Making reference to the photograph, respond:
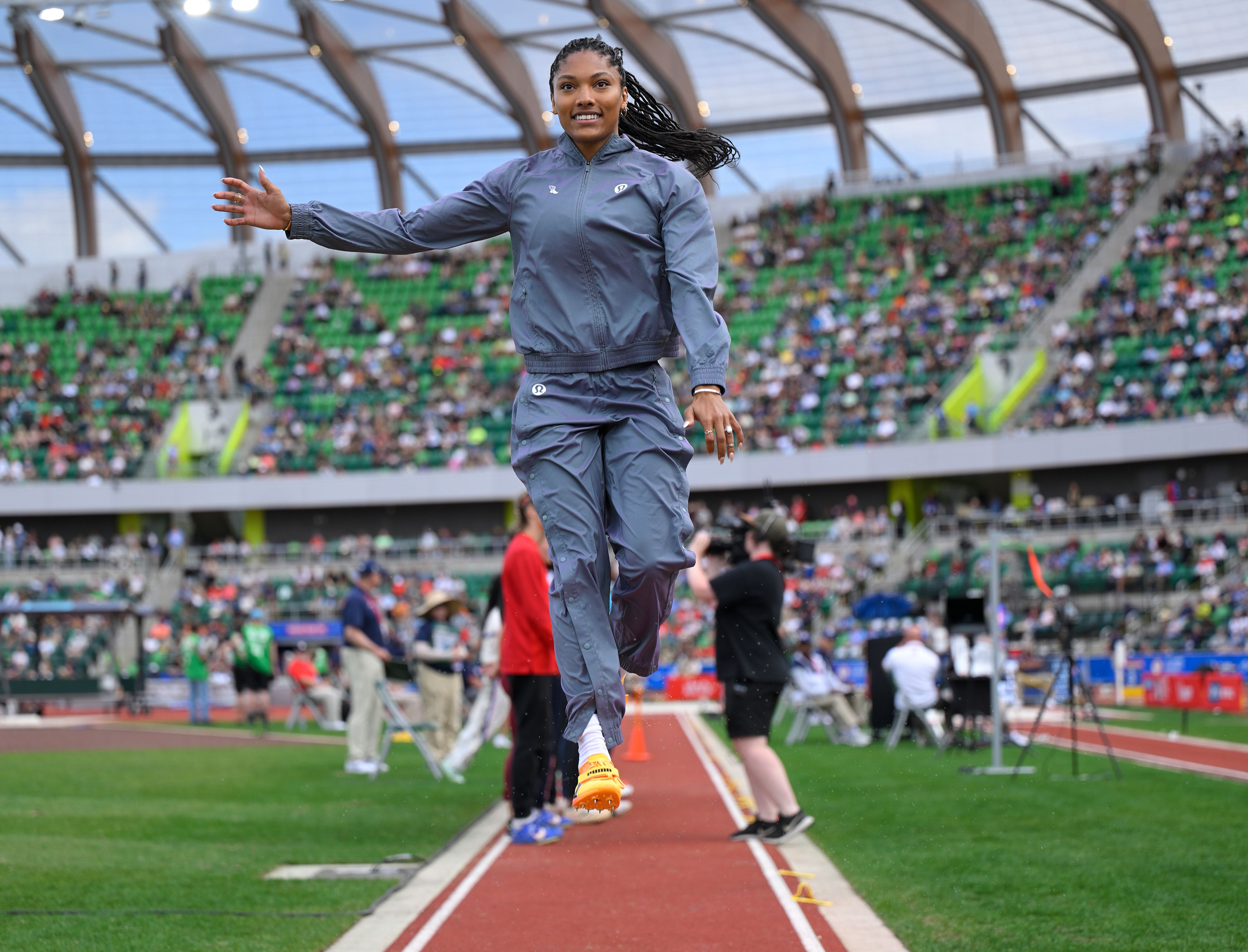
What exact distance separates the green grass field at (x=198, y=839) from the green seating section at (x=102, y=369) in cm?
2901

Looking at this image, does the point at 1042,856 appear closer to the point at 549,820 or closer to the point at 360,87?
the point at 549,820

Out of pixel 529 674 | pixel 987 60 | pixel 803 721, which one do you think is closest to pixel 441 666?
pixel 803 721

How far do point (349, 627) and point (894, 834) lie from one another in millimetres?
6311

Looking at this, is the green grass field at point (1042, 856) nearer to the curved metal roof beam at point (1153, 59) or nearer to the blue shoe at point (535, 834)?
the blue shoe at point (535, 834)

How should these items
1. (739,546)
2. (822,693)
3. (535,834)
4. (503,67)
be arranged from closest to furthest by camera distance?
1. (535,834)
2. (739,546)
3. (822,693)
4. (503,67)

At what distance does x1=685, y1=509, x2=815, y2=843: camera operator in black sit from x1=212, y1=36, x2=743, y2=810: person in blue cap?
152 inches

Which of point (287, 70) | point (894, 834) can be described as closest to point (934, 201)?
point (287, 70)

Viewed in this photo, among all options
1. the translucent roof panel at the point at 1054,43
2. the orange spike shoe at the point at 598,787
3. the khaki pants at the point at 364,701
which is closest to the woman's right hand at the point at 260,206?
the orange spike shoe at the point at 598,787

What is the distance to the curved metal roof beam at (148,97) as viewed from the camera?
45.4 metres

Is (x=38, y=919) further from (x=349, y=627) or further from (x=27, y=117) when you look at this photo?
(x=27, y=117)

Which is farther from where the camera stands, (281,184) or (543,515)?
(281,184)

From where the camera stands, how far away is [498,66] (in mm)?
43281

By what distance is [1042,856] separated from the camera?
778 centimetres

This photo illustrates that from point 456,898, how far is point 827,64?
130 ft
